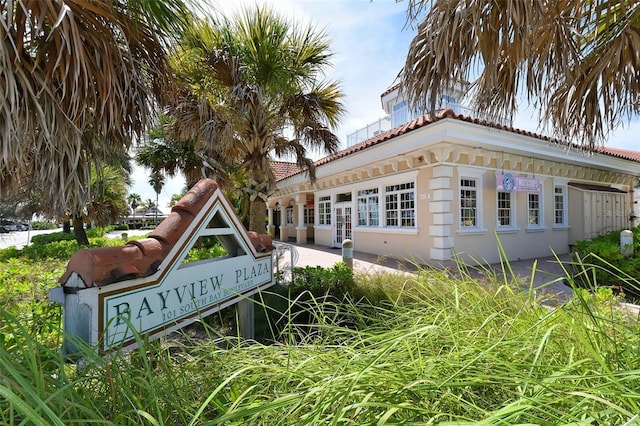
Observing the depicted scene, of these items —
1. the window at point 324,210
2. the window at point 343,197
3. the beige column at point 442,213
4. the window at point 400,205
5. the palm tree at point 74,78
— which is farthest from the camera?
the window at point 324,210

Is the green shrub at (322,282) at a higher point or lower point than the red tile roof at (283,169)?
lower

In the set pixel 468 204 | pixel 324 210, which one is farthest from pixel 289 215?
pixel 468 204

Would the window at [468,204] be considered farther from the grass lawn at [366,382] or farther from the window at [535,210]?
the grass lawn at [366,382]

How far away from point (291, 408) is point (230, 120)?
8.11m

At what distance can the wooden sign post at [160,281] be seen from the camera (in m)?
1.86

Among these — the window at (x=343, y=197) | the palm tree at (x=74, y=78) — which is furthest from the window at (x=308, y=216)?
the palm tree at (x=74, y=78)

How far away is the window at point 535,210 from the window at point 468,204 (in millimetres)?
3124

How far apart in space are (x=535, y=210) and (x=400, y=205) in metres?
5.37

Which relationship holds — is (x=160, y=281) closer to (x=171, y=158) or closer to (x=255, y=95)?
(x=255, y=95)

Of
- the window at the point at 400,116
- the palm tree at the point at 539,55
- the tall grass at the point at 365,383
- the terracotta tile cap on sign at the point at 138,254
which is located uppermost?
the window at the point at 400,116

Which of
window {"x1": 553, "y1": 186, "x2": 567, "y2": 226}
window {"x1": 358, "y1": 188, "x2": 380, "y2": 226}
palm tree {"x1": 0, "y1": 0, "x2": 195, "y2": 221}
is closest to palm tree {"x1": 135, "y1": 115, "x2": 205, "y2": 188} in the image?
window {"x1": 358, "y1": 188, "x2": 380, "y2": 226}

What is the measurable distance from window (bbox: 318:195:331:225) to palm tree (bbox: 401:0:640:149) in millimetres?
11346

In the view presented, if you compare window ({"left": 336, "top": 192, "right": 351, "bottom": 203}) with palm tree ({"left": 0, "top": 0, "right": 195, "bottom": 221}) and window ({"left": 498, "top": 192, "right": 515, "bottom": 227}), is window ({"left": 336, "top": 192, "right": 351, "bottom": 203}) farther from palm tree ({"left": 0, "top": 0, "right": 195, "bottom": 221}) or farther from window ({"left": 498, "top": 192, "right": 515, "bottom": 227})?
palm tree ({"left": 0, "top": 0, "right": 195, "bottom": 221})

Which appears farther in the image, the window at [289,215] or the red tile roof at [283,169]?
the window at [289,215]
